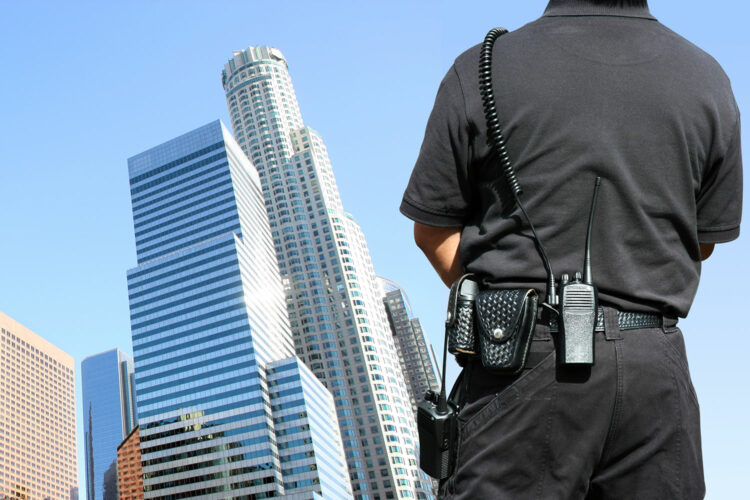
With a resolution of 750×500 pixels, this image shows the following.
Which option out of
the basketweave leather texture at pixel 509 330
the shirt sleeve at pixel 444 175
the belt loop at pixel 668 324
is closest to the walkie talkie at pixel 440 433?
the basketweave leather texture at pixel 509 330

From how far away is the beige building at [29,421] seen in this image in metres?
170

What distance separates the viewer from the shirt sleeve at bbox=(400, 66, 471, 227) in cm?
201

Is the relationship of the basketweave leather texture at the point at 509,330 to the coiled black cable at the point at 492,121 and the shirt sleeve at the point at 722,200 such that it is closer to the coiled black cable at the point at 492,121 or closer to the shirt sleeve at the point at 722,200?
the coiled black cable at the point at 492,121

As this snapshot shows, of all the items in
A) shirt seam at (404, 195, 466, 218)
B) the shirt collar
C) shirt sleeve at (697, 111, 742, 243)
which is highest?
the shirt collar

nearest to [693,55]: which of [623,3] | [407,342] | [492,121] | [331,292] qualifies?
[623,3]

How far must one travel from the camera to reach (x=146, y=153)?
144500mm

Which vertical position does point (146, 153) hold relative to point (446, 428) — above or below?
above

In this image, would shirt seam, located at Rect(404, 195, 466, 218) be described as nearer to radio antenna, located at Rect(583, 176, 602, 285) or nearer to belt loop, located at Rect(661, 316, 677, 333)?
radio antenna, located at Rect(583, 176, 602, 285)

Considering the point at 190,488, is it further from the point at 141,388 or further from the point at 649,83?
the point at 649,83

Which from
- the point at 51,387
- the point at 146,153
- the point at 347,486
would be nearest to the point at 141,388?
the point at 347,486

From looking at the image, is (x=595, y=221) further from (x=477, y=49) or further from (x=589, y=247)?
(x=477, y=49)

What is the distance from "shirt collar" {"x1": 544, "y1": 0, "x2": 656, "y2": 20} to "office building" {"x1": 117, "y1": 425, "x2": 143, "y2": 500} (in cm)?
17845

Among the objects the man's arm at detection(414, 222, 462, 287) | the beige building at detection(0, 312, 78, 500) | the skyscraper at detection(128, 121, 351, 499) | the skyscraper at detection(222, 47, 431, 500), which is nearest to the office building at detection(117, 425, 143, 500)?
the beige building at detection(0, 312, 78, 500)

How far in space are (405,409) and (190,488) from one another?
4950cm
